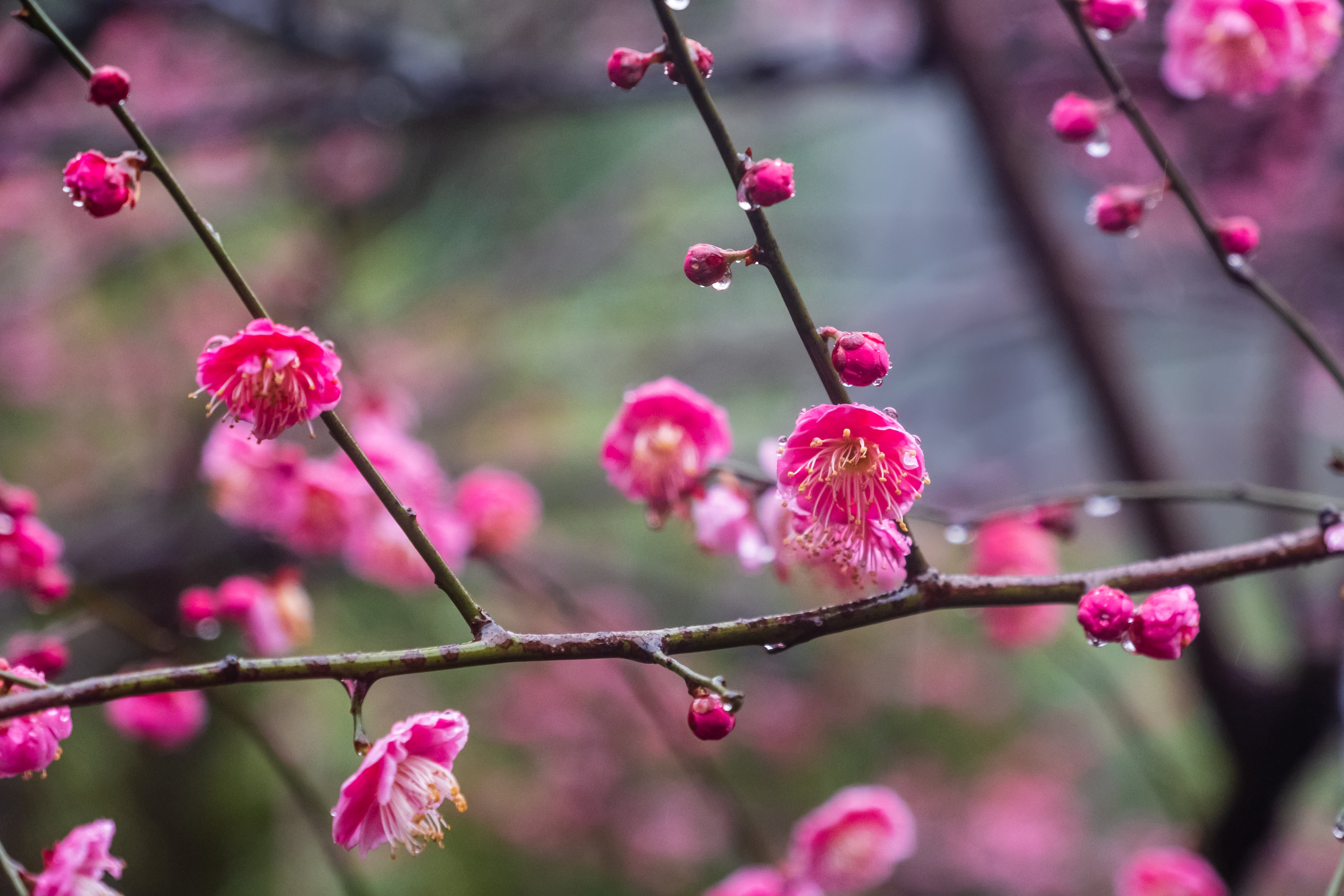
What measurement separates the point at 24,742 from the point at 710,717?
0.42m

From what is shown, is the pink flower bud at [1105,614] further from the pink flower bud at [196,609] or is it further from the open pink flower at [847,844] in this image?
the pink flower bud at [196,609]

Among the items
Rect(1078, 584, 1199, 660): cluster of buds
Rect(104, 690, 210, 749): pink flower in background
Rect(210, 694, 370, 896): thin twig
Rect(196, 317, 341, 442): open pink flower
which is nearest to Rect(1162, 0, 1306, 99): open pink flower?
Rect(1078, 584, 1199, 660): cluster of buds

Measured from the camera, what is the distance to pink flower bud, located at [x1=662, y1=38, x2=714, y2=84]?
0.58 metres

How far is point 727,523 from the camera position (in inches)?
35.2

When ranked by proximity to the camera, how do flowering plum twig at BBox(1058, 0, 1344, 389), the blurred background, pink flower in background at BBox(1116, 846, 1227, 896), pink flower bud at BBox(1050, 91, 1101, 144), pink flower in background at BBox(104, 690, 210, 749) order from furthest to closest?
the blurred background
pink flower in background at BBox(1116, 846, 1227, 896)
pink flower in background at BBox(104, 690, 210, 749)
pink flower bud at BBox(1050, 91, 1101, 144)
flowering plum twig at BBox(1058, 0, 1344, 389)

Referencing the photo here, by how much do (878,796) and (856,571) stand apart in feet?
1.76

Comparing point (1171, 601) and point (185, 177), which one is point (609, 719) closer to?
point (185, 177)

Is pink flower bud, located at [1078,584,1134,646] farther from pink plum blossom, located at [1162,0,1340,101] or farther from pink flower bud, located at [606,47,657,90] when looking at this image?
pink plum blossom, located at [1162,0,1340,101]

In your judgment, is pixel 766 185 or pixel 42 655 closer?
pixel 766 185

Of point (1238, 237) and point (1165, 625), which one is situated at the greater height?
point (1238, 237)

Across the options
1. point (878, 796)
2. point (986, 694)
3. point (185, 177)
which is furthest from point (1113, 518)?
point (185, 177)

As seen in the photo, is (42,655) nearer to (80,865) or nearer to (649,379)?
(80,865)

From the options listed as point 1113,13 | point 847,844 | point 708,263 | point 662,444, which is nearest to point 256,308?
point 708,263

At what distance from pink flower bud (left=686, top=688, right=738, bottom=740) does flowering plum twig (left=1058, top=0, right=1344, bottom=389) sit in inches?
19.8
